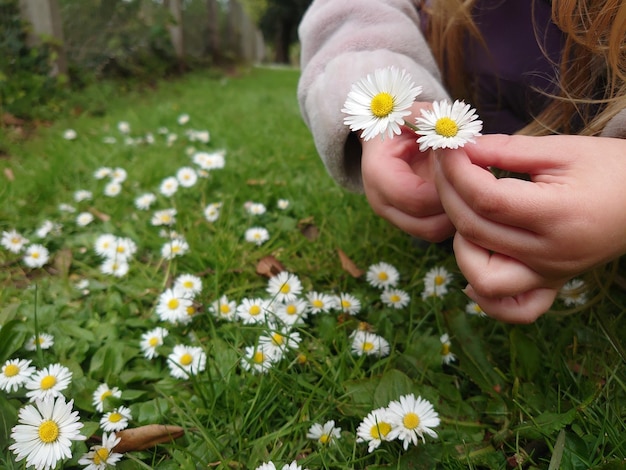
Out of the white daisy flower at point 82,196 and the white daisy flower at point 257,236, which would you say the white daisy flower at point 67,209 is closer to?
the white daisy flower at point 82,196

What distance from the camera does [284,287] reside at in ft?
3.57

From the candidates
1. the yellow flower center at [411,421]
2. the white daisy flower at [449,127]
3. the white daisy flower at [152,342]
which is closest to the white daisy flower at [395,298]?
the yellow flower center at [411,421]

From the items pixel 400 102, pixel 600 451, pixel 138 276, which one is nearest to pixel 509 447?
pixel 600 451

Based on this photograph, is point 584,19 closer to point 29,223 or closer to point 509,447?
point 509,447

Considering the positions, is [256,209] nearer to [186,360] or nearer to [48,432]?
[186,360]

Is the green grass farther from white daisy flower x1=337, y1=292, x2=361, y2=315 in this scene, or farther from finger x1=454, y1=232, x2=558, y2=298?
finger x1=454, y1=232, x2=558, y2=298

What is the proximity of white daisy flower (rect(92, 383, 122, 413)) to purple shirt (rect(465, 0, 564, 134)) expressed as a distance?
104 cm

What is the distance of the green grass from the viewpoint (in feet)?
2.50

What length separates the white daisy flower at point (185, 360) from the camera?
3.03 feet

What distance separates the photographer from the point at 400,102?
603 mm

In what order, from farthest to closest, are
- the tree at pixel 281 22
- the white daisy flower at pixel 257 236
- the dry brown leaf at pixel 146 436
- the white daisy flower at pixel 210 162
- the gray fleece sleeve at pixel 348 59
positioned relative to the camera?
1. the tree at pixel 281 22
2. the white daisy flower at pixel 210 162
3. the white daisy flower at pixel 257 236
4. the gray fleece sleeve at pixel 348 59
5. the dry brown leaf at pixel 146 436

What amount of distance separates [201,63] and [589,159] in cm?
633

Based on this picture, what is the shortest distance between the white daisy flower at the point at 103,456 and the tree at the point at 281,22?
57.1 ft

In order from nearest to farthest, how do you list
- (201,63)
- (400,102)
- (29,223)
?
(400,102) < (29,223) < (201,63)
